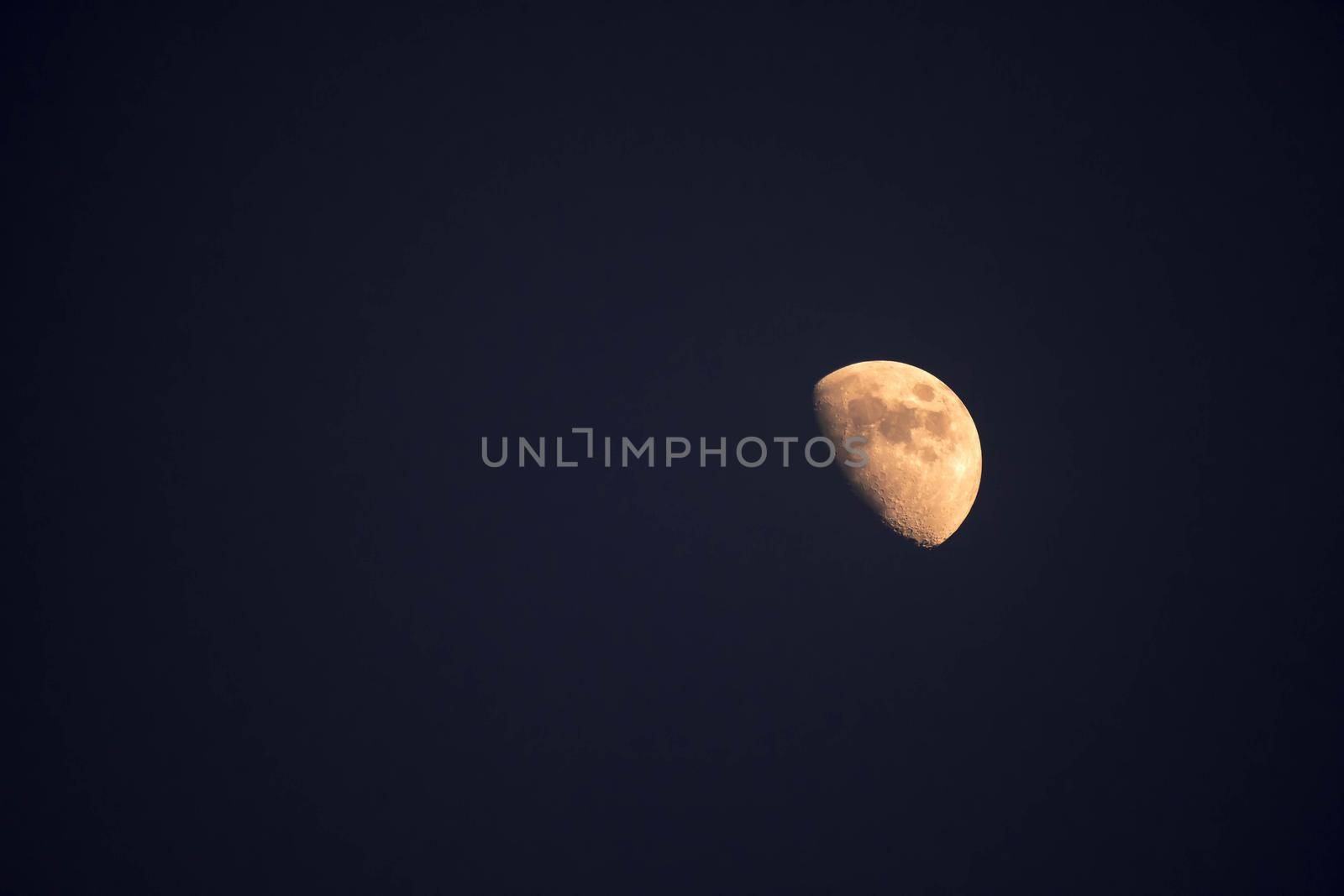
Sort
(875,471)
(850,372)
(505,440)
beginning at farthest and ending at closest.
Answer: (505,440), (850,372), (875,471)

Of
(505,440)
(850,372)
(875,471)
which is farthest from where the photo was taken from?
(505,440)

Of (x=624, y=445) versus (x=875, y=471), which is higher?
(x=624, y=445)

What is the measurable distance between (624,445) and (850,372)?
2932 millimetres

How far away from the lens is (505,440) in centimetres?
940

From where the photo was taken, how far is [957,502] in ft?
26.8

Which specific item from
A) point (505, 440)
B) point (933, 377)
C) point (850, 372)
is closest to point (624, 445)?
point (505, 440)

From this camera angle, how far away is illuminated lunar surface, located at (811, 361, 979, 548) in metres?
7.84

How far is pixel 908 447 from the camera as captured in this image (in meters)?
7.82

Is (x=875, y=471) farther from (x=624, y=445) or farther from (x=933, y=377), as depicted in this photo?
(x=624, y=445)

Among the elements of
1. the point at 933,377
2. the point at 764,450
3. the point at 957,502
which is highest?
the point at 933,377

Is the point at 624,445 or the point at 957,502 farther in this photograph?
the point at 624,445

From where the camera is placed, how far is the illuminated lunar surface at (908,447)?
7.84m

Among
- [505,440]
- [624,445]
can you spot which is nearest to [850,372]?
[624,445]

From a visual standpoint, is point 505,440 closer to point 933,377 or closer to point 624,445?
point 624,445
